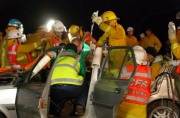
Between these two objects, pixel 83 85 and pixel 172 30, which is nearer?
pixel 172 30

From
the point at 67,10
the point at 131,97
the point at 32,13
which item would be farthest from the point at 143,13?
the point at 131,97

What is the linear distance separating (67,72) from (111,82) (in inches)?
42.2

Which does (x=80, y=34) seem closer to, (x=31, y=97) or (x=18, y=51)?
(x=18, y=51)

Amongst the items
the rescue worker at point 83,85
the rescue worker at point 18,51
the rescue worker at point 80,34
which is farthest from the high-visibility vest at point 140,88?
the rescue worker at point 80,34

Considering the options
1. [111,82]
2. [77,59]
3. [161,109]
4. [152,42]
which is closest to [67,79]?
[77,59]

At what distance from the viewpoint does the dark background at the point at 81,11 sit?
2373cm

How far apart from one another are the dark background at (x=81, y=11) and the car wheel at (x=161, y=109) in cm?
1613

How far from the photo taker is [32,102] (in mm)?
5727

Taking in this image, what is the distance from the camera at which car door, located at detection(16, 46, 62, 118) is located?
5.56m

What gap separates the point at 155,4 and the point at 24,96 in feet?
67.8

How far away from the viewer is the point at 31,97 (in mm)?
5777

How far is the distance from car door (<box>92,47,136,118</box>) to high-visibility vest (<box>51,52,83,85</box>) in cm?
68

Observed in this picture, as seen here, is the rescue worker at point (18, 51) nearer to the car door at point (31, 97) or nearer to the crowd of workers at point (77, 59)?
the crowd of workers at point (77, 59)

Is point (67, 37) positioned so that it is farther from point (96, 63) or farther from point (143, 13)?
point (143, 13)
